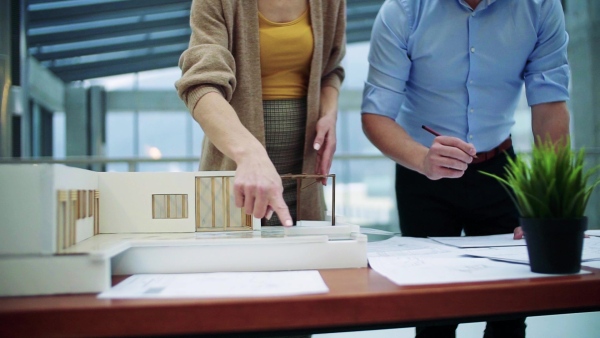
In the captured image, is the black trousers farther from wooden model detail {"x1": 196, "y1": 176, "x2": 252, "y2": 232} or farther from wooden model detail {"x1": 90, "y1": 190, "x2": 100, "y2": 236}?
wooden model detail {"x1": 90, "y1": 190, "x2": 100, "y2": 236}

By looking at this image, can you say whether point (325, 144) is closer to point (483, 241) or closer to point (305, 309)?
point (483, 241)

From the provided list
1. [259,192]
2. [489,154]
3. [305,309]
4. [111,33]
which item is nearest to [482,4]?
[489,154]

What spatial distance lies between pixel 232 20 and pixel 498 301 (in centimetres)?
86

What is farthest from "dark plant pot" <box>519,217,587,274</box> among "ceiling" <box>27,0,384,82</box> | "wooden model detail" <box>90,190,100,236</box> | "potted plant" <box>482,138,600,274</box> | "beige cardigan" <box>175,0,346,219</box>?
"ceiling" <box>27,0,384,82</box>

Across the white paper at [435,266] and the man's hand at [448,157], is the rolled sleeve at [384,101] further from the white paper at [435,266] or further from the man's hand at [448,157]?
the white paper at [435,266]

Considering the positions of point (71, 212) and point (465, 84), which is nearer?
point (71, 212)

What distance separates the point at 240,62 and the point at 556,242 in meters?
0.80

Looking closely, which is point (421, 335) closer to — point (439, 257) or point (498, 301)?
point (439, 257)

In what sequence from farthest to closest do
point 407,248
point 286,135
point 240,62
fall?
point 286,135, point 240,62, point 407,248

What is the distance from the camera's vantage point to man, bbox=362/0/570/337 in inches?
54.2

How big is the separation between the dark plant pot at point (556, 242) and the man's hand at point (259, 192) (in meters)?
0.39

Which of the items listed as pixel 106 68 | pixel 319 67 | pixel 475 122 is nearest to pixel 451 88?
pixel 475 122

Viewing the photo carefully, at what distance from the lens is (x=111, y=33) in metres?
5.69

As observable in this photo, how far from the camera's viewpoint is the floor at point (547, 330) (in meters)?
2.12
